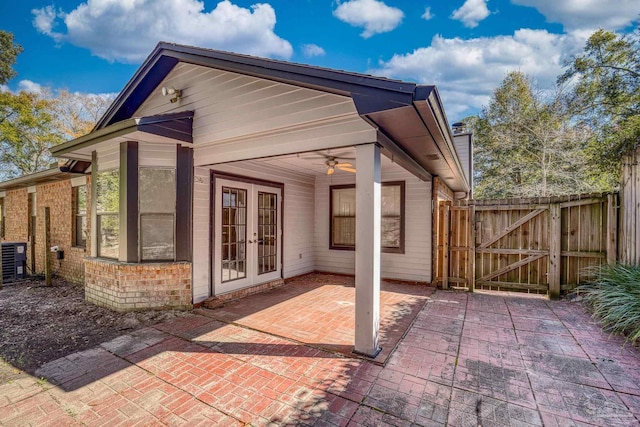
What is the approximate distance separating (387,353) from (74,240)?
25.5 ft

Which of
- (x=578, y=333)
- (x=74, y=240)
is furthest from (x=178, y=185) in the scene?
(x=578, y=333)

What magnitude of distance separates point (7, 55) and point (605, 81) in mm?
27832

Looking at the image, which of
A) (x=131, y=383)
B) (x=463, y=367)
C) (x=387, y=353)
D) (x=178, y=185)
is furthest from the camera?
(x=178, y=185)

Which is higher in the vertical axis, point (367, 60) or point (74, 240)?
point (367, 60)

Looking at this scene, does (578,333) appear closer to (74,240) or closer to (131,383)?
(131,383)

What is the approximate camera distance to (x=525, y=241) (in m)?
5.74

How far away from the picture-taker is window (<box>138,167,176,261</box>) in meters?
4.63

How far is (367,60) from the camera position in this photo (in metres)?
10.3

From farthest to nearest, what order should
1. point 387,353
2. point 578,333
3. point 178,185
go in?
point 178,185, point 578,333, point 387,353

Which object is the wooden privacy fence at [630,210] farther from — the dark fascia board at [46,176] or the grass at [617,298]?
the dark fascia board at [46,176]

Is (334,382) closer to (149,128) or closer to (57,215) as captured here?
(149,128)

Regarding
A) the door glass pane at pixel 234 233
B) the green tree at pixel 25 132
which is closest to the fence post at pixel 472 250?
the door glass pane at pixel 234 233

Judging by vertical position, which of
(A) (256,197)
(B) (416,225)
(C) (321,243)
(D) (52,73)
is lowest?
(C) (321,243)

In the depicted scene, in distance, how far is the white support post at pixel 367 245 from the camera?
10.3 ft
